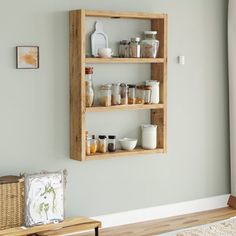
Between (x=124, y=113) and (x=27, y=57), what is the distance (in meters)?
1.05

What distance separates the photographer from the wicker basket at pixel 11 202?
449 centimetres

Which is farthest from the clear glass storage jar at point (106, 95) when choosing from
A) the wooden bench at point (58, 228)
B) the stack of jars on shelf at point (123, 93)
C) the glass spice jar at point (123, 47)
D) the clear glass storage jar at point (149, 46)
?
the wooden bench at point (58, 228)

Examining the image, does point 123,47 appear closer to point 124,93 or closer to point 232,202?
point 124,93

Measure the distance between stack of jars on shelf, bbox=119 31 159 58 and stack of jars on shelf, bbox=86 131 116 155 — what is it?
28.6 inches

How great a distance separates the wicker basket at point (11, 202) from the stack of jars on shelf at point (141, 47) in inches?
56.8

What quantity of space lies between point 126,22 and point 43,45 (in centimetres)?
83

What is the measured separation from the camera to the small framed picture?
4684 mm

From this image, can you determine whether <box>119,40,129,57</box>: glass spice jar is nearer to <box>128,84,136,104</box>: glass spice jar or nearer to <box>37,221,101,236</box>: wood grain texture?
<box>128,84,136,104</box>: glass spice jar

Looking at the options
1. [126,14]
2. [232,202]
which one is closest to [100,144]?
[126,14]

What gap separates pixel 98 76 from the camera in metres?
5.12

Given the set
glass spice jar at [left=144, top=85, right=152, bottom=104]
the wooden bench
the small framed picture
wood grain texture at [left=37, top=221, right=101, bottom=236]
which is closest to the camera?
the wooden bench

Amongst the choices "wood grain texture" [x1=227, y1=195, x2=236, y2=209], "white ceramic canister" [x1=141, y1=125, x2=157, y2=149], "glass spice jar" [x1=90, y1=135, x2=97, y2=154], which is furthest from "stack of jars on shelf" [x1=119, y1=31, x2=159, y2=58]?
"wood grain texture" [x1=227, y1=195, x2=236, y2=209]

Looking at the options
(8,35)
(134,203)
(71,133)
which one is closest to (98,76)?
(71,133)

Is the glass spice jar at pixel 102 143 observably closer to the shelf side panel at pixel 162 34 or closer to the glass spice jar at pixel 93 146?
the glass spice jar at pixel 93 146
